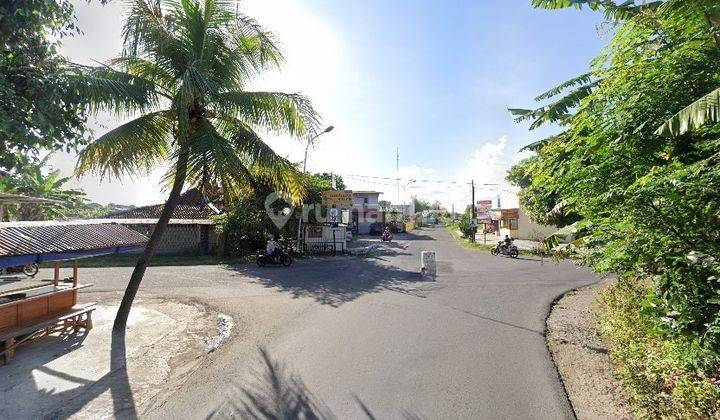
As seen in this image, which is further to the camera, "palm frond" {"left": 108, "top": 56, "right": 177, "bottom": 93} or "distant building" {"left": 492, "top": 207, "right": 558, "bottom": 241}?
"distant building" {"left": 492, "top": 207, "right": 558, "bottom": 241}

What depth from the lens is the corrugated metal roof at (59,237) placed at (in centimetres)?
546

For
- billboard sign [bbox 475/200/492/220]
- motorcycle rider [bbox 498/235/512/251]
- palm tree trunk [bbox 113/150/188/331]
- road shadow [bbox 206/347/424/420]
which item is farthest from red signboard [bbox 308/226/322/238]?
billboard sign [bbox 475/200/492/220]

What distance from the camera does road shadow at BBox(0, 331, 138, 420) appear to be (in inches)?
178

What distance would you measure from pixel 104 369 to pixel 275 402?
126 inches

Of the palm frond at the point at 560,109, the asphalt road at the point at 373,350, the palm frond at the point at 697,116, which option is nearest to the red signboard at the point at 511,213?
the asphalt road at the point at 373,350

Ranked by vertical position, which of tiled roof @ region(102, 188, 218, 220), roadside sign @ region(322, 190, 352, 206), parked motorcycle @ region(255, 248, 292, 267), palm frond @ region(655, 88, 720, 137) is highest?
roadside sign @ region(322, 190, 352, 206)

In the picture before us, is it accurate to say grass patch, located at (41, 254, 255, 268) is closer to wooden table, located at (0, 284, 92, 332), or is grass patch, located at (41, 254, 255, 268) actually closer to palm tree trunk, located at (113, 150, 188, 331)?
wooden table, located at (0, 284, 92, 332)

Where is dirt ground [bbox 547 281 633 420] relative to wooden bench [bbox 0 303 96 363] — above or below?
below

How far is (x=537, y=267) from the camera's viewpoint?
17281 millimetres

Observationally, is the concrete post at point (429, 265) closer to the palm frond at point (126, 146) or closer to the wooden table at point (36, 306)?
the palm frond at point (126, 146)

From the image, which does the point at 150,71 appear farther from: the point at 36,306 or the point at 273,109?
the point at 36,306

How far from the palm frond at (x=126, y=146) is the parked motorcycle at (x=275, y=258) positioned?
10.2 m

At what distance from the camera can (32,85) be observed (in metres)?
4.62

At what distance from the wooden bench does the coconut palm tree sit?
2.87 feet
